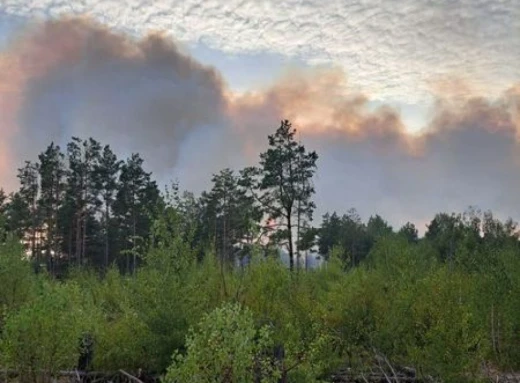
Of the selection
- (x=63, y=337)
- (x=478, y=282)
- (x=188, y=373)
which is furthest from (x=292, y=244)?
(x=188, y=373)

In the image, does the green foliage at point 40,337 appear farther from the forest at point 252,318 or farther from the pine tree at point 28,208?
the pine tree at point 28,208

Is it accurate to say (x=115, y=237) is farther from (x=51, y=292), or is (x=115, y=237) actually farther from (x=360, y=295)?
(x=51, y=292)

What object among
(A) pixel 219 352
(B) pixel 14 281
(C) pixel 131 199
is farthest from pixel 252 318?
(C) pixel 131 199

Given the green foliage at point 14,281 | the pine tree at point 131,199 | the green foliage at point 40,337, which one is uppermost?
the pine tree at point 131,199

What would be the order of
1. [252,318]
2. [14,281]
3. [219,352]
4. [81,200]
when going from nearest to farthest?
[219,352], [252,318], [14,281], [81,200]

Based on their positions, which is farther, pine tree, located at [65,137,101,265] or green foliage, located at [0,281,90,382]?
pine tree, located at [65,137,101,265]

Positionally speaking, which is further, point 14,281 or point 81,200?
point 81,200

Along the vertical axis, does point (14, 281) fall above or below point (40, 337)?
above

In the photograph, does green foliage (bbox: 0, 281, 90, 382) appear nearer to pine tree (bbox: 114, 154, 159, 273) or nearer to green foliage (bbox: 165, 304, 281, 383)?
green foliage (bbox: 165, 304, 281, 383)

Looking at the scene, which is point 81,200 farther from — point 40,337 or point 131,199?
point 40,337

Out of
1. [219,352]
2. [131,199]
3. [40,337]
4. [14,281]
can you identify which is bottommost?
Result: [40,337]

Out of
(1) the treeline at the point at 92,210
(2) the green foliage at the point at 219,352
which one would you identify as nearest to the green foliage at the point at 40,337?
(2) the green foliage at the point at 219,352

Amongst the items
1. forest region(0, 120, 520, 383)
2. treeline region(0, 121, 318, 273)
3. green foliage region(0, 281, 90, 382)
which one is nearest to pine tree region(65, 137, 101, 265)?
treeline region(0, 121, 318, 273)

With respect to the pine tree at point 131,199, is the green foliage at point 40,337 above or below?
below
